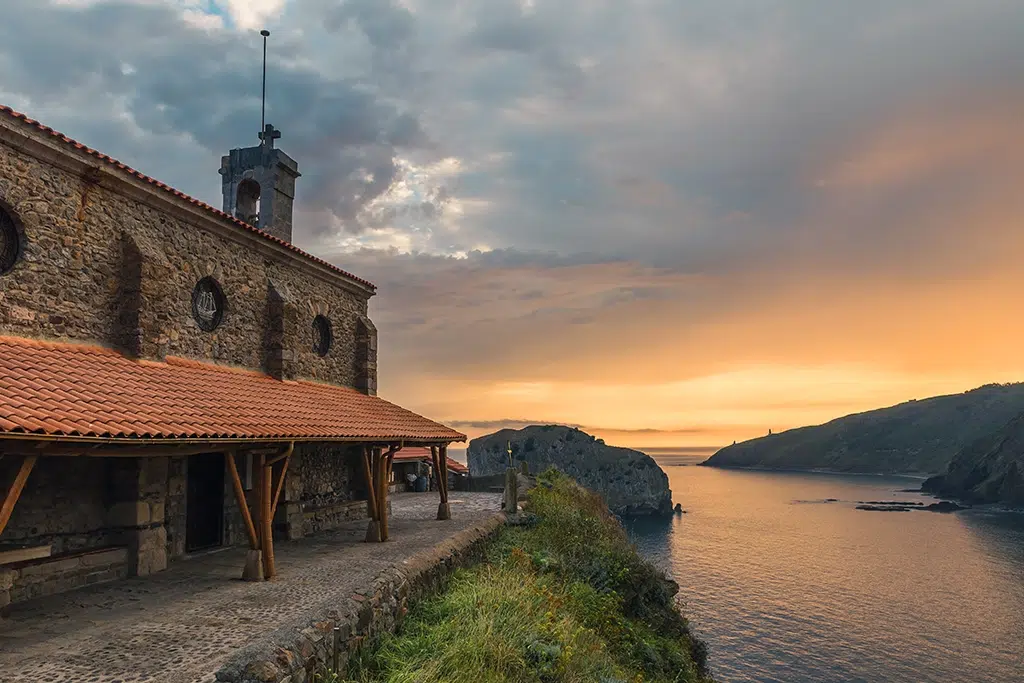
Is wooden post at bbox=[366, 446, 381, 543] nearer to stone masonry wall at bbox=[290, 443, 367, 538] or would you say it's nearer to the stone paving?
the stone paving

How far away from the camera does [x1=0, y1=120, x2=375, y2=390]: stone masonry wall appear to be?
9.87 metres

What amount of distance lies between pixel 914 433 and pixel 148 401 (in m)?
199

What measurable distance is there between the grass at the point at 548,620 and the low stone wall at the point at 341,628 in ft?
0.82

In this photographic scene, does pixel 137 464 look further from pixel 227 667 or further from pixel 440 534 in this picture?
pixel 440 534

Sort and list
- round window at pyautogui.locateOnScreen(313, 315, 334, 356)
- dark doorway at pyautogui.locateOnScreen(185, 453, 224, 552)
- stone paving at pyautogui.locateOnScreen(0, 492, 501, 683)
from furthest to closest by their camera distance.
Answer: round window at pyautogui.locateOnScreen(313, 315, 334, 356) → dark doorway at pyautogui.locateOnScreen(185, 453, 224, 552) → stone paving at pyautogui.locateOnScreen(0, 492, 501, 683)

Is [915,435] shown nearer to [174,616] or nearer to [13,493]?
[174,616]

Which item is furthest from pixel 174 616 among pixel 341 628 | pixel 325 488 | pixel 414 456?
pixel 414 456

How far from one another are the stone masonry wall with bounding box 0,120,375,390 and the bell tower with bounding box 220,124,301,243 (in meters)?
4.87

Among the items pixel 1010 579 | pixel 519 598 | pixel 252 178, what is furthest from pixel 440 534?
pixel 1010 579

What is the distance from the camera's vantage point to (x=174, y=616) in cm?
821

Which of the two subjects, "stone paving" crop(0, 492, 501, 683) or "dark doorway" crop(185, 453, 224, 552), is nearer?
"stone paving" crop(0, 492, 501, 683)

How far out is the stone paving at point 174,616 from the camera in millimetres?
Answer: 6363

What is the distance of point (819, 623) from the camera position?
35.4 metres

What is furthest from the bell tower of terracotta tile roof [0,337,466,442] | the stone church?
terracotta tile roof [0,337,466,442]
